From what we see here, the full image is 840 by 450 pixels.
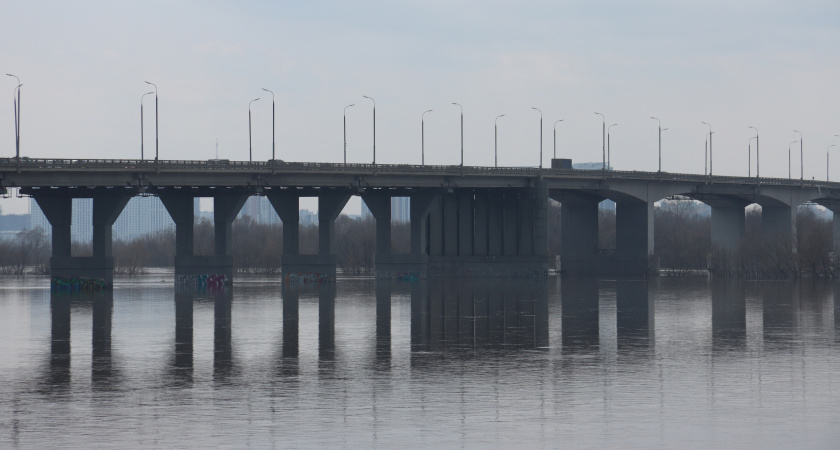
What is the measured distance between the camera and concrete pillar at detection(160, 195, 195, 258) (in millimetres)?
104000

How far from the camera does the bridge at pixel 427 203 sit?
3794 inches

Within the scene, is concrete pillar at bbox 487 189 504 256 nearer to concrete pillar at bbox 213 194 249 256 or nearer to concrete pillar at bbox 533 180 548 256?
concrete pillar at bbox 533 180 548 256

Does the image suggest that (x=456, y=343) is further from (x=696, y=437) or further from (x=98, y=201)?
(x=98, y=201)

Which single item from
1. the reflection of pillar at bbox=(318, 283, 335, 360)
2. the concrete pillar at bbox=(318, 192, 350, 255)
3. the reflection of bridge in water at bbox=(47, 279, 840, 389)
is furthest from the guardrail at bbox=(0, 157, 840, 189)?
the reflection of pillar at bbox=(318, 283, 335, 360)

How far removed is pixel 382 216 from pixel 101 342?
264ft

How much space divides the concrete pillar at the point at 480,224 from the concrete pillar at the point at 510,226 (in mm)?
2215

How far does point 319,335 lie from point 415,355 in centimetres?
864

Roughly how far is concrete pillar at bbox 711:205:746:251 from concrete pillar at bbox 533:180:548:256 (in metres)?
39.6

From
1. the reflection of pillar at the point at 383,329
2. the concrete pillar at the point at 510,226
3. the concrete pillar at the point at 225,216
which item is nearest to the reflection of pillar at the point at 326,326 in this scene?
the reflection of pillar at the point at 383,329

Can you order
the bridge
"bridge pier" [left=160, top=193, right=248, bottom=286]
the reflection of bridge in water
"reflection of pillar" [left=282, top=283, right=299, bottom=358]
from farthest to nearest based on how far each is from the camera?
"bridge pier" [left=160, top=193, right=248, bottom=286], the bridge, "reflection of pillar" [left=282, top=283, right=299, bottom=358], the reflection of bridge in water

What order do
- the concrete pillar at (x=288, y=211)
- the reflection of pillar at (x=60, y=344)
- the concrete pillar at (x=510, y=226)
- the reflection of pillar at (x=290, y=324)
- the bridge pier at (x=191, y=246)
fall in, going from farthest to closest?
the concrete pillar at (x=510, y=226), the concrete pillar at (x=288, y=211), the bridge pier at (x=191, y=246), the reflection of pillar at (x=290, y=324), the reflection of pillar at (x=60, y=344)

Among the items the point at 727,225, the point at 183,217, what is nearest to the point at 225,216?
the point at 183,217

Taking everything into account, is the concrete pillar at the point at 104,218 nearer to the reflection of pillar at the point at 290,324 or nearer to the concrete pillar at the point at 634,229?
the reflection of pillar at the point at 290,324

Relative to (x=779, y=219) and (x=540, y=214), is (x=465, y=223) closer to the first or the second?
(x=540, y=214)
